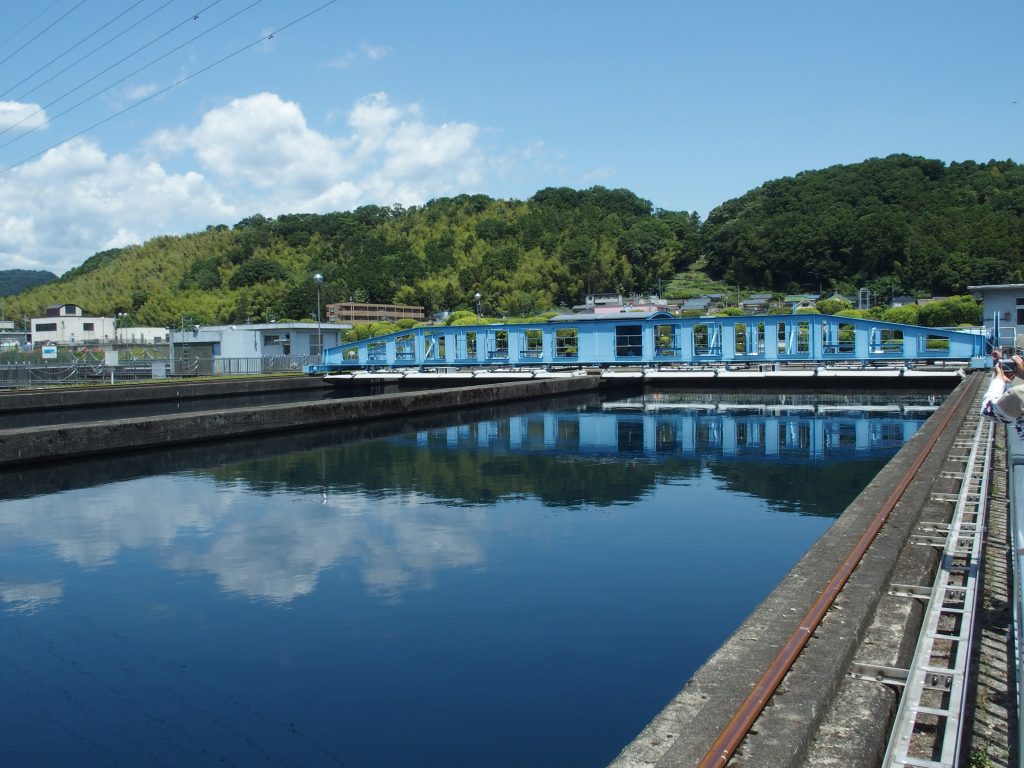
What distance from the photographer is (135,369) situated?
126 ft

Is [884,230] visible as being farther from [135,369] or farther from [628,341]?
[135,369]

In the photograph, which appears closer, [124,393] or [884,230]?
[124,393]

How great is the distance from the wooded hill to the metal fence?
70269 millimetres

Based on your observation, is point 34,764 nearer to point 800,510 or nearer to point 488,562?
point 488,562

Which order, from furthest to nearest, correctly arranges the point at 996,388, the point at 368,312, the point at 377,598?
the point at 368,312 < the point at 377,598 < the point at 996,388

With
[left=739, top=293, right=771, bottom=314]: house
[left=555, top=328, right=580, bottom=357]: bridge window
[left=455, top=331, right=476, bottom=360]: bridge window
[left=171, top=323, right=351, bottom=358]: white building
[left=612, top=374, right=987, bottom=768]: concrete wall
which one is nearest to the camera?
[left=612, top=374, right=987, bottom=768]: concrete wall

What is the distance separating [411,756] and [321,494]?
8224mm

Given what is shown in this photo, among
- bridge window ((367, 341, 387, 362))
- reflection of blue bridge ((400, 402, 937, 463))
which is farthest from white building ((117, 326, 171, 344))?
reflection of blue bridge ((400, 402, 937, 463))

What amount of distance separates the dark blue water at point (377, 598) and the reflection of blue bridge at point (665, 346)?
787 inches

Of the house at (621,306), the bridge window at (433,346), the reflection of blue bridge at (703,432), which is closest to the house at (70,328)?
the house at (621,306)

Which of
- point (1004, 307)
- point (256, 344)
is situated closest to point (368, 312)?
point (256, 344)

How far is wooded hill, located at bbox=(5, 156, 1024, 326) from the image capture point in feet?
356

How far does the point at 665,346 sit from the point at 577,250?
97.9 m

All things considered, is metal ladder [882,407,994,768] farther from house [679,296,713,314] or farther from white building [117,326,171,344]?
house [679,296,713,314]
